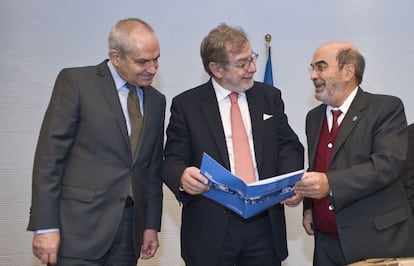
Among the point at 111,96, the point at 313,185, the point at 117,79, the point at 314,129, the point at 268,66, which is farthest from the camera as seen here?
the point at 268,66

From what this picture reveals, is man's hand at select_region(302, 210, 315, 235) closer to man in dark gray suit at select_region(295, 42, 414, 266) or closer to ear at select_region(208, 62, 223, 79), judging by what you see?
man in dark gray suit at select_region(295, 42, 414, 266)

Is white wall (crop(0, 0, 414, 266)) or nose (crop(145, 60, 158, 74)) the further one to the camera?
white wall (crop(0, 0, 414, 266))

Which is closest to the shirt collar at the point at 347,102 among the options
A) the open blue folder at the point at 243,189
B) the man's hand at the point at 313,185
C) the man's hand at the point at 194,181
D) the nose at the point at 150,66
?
the man's hand at the point at 313,185

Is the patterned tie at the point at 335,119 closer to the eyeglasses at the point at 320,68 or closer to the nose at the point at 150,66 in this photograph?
the eyeglasses at the point at 320,68

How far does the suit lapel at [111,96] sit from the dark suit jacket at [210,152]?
33cm

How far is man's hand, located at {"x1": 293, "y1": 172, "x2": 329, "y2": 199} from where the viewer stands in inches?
82.8

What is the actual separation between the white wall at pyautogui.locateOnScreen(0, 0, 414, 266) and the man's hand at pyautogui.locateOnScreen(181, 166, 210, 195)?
1829mm

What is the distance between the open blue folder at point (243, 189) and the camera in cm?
192

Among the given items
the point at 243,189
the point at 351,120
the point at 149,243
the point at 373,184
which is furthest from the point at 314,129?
the point at 149,243

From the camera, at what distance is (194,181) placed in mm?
2111

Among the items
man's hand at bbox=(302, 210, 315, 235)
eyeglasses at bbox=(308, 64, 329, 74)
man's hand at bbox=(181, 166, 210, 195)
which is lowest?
man's hand at bbox=(302, 210, 315, 235)

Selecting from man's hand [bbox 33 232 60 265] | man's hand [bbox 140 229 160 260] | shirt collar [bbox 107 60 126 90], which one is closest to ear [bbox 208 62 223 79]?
shirt collar [bbox 107 60 126 90]

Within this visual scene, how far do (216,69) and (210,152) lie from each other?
432 mm

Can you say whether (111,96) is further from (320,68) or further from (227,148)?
(320,68)
